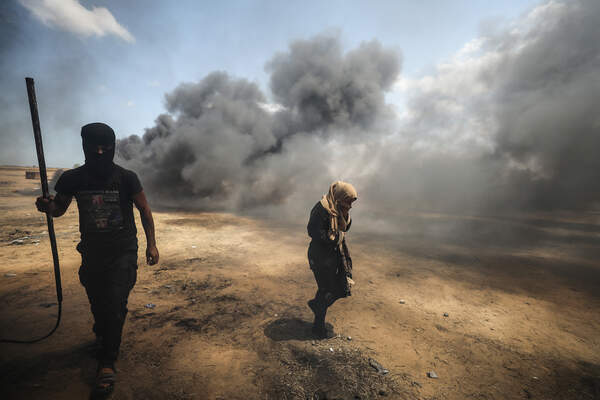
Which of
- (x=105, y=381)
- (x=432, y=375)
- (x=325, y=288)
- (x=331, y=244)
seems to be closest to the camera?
(x=105, y=381)

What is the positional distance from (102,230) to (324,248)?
2.22 meters

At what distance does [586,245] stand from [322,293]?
39.7ft

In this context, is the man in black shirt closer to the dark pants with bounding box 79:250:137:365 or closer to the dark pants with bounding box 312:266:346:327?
the dark pants with bounding box 79:250:137:365

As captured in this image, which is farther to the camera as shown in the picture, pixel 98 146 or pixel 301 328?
pixel 301 328

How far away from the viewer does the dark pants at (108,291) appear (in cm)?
224

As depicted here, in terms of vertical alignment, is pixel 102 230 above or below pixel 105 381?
above

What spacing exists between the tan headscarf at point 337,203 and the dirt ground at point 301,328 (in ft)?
4.69

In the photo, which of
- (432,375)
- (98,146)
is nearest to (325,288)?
(432,375)

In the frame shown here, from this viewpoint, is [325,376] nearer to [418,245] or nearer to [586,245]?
[418,245]

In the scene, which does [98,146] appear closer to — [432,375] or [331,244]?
[331,244]

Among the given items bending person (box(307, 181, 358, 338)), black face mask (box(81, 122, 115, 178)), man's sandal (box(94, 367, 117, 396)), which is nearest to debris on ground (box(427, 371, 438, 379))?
bending person (box(307, 181, 358, 338))

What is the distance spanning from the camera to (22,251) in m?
5.57

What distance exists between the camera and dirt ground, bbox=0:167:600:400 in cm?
240

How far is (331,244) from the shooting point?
2914 mm
